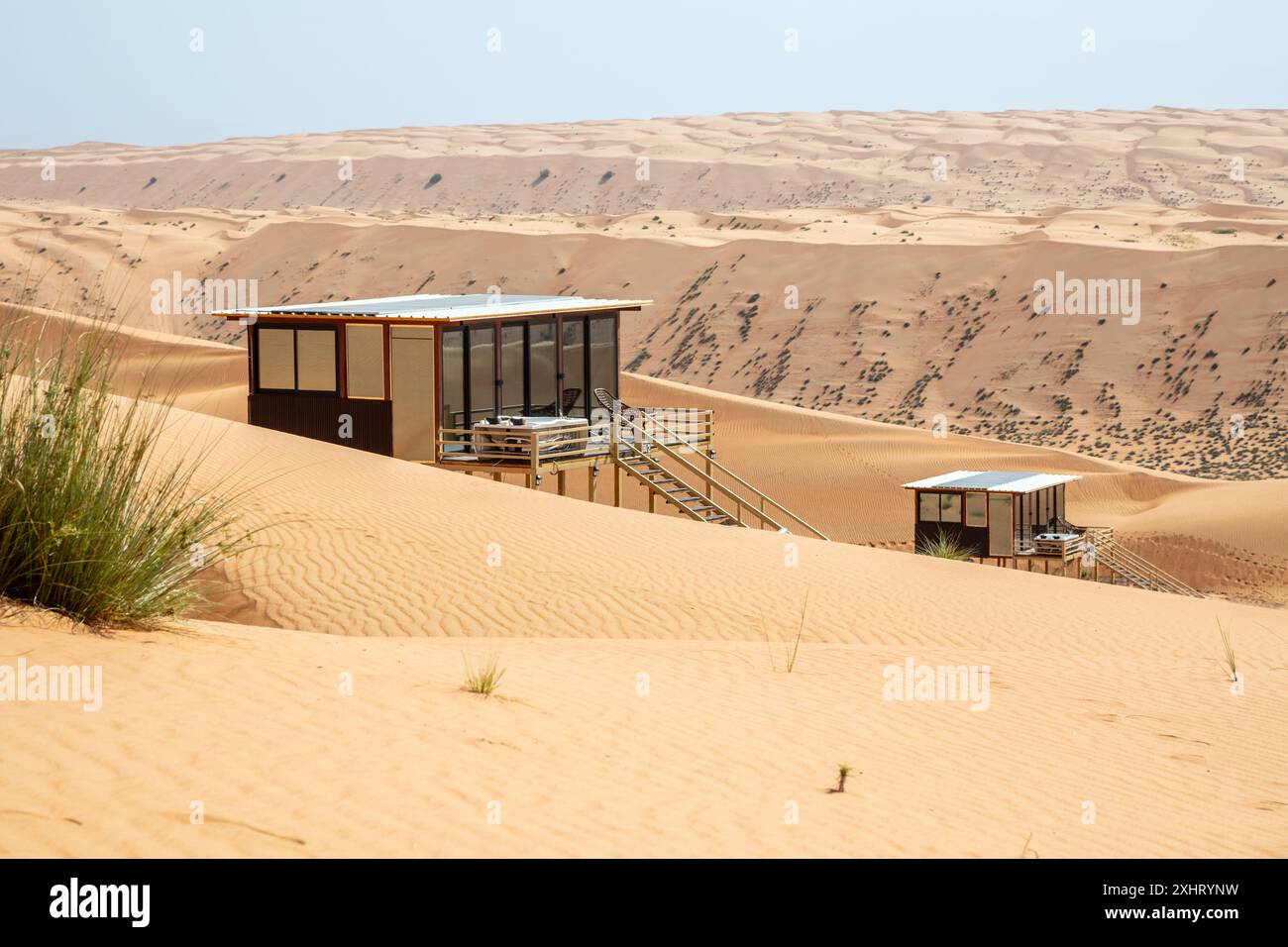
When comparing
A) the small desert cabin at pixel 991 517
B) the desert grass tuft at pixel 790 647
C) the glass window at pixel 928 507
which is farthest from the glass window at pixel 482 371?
the desert grass tuft at pixel 790 647

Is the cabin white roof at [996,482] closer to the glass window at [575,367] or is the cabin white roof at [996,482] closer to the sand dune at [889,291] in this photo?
the glass window at [575,367]

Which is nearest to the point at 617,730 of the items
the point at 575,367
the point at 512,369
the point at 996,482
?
the point at 512,369

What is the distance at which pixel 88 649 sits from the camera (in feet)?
29.5

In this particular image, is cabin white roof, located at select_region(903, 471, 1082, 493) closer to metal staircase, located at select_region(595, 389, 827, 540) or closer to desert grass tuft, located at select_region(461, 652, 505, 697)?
metal staircase, located at select_region(595, 389, 827, 540)

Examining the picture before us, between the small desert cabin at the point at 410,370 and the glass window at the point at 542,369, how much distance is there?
0.06 ft

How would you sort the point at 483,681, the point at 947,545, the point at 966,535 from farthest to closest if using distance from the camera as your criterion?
the point at 966,535
the point at 947,545
the point at 483,681

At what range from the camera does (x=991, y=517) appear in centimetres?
2962

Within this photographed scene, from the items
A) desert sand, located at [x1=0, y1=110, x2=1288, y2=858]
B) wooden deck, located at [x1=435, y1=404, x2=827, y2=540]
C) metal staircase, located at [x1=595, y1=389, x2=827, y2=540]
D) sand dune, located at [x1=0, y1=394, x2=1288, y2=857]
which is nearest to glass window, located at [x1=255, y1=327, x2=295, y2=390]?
desert sand, located at [x1=0, y1=110, x2=1288, y2=858]

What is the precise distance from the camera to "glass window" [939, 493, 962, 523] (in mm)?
29844

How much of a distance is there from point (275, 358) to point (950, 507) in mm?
13323

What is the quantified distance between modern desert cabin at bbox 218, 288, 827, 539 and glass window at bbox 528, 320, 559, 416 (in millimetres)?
23

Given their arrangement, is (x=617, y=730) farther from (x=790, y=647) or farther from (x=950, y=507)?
(x=950, y=507)
